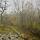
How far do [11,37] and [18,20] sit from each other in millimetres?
172

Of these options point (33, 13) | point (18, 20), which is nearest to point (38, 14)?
point (33, 13)

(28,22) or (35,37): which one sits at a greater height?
(28,22)

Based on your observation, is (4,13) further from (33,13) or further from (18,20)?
(33,13)

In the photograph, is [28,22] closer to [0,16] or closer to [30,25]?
[30,25]

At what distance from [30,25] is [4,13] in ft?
0.89

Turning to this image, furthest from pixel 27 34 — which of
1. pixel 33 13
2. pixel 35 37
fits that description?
pixel 33 13

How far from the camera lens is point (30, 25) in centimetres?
96

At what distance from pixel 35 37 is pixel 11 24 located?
253mm

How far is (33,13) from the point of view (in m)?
0.99

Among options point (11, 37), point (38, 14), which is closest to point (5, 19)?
point (11, 37)

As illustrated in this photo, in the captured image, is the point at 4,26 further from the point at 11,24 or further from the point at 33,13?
the point at 33,13

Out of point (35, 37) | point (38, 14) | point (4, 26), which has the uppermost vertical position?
point (38, 14)

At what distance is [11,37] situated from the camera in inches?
37.2

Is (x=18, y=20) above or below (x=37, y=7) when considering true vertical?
below
